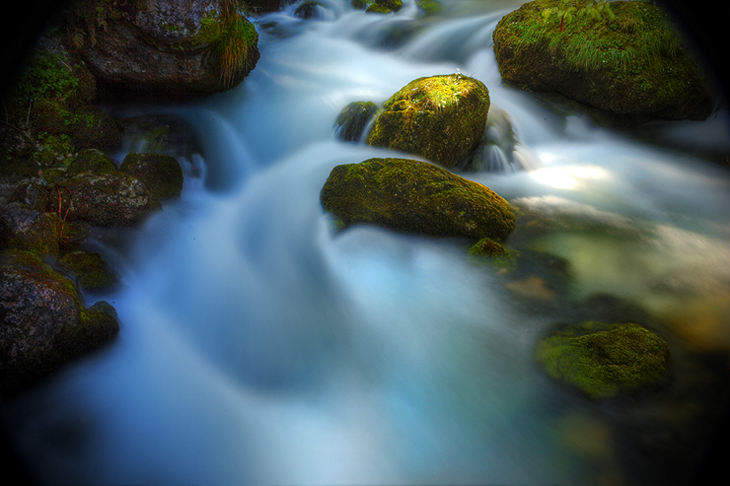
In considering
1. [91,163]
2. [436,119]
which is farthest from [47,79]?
[436,119]

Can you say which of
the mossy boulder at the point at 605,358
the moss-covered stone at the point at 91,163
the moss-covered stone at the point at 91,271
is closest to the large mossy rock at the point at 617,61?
the mossy boulder at the point at 605,358

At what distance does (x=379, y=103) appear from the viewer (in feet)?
21.7

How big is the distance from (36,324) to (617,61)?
9744mm

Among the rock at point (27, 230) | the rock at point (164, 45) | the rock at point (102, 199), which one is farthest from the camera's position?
the rock at point (164, 45)

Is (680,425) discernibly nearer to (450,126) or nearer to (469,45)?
(450,126)

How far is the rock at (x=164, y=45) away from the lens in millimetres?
4438

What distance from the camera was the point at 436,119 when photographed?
531 cm

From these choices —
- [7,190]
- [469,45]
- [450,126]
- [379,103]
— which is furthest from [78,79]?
[469,45]

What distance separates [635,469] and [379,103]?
21.0 ft

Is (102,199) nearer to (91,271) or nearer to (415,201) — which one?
(91,271)

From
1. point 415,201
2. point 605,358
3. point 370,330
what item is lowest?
point 370,330

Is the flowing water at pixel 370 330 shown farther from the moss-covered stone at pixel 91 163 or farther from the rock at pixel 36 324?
the moss-covered stone at pixel 91 163

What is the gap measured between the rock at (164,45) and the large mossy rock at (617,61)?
6.25m

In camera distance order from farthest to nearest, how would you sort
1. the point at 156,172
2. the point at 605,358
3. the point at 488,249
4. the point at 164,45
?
the point at 164,45 < the point at 156,172 < the point at 488,249 < the point at 605,358
